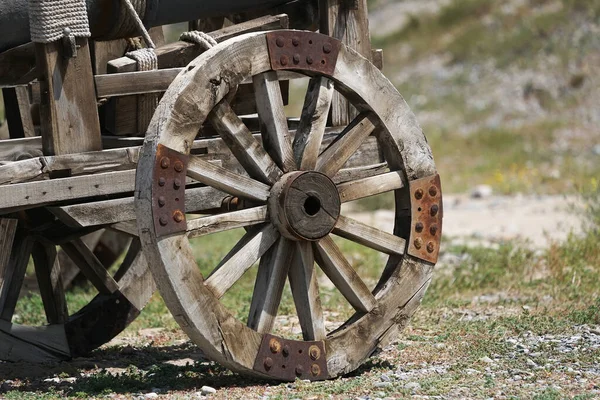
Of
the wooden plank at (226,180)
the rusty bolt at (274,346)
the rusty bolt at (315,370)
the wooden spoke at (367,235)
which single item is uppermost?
the wooden plank at (226,180)

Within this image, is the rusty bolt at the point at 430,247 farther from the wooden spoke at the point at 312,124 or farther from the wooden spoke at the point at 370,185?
the wooden spoke at the point at 312,124

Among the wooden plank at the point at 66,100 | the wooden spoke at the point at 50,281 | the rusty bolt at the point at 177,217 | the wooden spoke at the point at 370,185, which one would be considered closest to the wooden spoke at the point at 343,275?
the wooden spoke at the point at 370,185

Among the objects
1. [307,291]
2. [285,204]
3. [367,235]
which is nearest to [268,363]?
[307,291]

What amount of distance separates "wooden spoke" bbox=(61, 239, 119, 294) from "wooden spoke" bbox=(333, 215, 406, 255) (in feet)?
5.28

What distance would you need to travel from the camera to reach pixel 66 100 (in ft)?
14.4

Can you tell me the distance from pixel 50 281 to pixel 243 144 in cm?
184

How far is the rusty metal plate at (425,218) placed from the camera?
4762 millimetres

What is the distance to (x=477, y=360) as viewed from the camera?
484cm

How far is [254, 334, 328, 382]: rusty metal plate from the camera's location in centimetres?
430

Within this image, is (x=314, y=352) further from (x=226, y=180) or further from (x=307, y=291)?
(x=226, y=180)

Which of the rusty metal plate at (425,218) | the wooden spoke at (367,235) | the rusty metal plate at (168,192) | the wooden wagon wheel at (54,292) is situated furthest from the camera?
the wooden wagon wheel at (54,292)

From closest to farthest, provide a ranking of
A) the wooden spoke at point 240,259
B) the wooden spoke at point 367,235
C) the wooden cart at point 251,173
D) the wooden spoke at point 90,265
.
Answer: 1. the wooden cart at point 251,173
2. the wooden spoke at point 240,259
3. the wooden spoke at point 367,235
4. the wooden spoke at point 90,265

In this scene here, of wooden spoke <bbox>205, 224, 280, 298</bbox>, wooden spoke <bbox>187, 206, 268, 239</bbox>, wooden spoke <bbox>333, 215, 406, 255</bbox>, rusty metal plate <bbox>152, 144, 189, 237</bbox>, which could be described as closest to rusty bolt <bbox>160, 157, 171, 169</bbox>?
rusty metal plate <bbox>152, 144, 189, 237</bbox>

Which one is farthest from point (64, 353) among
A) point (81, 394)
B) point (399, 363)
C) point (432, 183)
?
point (432, 183)
